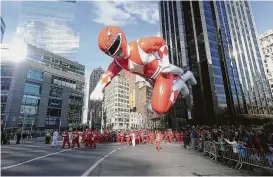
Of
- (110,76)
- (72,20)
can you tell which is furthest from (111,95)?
(110,76)

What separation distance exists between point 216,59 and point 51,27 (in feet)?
188

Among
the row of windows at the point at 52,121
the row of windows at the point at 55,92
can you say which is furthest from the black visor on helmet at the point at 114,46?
the row of windows at the point at 55,92

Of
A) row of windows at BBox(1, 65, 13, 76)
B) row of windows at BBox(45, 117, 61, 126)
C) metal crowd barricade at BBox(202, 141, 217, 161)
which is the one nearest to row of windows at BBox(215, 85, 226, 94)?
metal crowd barricade at BBox(202, 141, 217, 161)

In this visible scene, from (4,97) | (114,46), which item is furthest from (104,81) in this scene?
(4,97)

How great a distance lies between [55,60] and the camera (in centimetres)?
6544

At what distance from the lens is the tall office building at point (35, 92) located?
4903 centimetres

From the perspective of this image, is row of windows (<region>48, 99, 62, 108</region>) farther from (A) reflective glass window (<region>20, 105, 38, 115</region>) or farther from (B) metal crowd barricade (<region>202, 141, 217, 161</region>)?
(B) metal crowd barricade (<region>202, 141, 217, 161</region>)

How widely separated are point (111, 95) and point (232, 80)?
6245 cm

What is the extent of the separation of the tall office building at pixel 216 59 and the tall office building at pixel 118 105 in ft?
126

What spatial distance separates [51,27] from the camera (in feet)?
247

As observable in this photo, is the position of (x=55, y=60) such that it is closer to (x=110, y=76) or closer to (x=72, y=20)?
(x=72, y=20)

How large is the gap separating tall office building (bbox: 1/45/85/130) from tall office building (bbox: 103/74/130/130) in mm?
32223

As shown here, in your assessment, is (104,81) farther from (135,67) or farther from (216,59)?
(216,59)

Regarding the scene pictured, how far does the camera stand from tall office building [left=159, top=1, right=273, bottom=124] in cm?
5159
